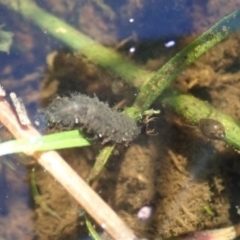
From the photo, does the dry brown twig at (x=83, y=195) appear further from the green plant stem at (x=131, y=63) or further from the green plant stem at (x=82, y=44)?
the green plant stem at (x=82, y=44)

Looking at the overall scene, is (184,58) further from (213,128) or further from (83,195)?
(83,195)

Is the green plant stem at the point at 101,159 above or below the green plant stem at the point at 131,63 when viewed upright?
below

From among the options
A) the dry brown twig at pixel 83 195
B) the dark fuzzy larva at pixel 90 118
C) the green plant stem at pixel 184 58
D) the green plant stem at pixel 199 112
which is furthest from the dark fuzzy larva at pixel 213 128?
the dry brown twig at pixel 83 195

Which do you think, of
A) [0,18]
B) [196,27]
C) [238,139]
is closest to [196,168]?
[238,139]

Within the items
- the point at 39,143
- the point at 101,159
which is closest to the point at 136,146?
the point at 101,159

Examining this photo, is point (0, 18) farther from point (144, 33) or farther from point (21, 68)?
point (144, 33)

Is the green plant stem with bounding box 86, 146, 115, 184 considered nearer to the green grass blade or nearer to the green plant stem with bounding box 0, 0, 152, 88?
the green grass blade
